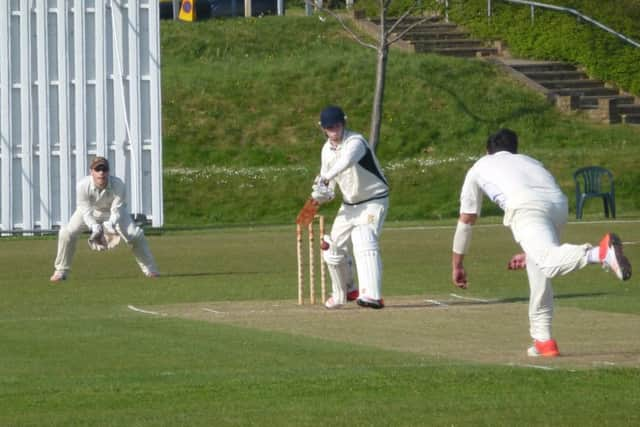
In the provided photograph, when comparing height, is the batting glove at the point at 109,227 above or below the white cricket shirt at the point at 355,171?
below

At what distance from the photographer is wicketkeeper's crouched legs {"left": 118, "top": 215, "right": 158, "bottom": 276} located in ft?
68.0

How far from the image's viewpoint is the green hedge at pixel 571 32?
4528 cm

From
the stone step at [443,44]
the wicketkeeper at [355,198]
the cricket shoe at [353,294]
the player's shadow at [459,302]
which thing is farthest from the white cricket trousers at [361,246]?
the stone step at [443,44]

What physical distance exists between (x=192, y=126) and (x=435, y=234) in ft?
46.3

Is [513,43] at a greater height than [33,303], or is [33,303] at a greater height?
[513,43]

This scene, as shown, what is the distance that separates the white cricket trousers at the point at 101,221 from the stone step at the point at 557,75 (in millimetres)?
25405

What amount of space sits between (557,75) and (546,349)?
113 feet

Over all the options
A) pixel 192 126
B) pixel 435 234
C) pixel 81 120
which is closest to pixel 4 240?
pixel 81 120

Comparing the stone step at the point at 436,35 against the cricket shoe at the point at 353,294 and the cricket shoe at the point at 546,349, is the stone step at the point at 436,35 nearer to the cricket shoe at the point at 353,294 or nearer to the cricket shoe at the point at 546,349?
the cricket shoe at the point at 353,294

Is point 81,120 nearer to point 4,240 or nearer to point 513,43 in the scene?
point 4,240

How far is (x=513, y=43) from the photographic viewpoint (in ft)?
155

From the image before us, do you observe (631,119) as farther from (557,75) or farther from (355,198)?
(355,198)

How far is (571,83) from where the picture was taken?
148ft

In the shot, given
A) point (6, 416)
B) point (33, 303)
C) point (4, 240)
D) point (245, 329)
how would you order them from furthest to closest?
point (4, 240) → point (33, 303) → point (245, 329) → point (6, 416)
